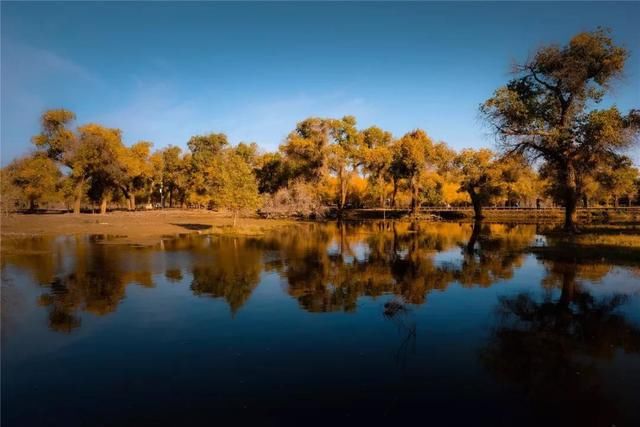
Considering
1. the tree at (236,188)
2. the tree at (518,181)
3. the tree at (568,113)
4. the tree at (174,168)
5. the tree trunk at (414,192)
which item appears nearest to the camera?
the tree at (568,113)

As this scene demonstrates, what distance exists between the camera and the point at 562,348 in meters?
12.5

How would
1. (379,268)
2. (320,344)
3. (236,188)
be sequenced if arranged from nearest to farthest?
1. (320,344)
2. (379,268)
3. (236,188)

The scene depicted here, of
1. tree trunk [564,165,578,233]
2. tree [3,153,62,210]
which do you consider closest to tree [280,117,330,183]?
tree [3,153,62,210]

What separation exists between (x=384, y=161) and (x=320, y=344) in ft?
262

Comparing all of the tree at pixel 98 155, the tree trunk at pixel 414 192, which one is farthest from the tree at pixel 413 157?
the tree at pixel 98 155

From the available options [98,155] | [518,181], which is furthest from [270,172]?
[518,181]

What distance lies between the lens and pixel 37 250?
32.3 meters

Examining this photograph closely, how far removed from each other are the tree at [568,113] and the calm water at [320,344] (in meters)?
13.2

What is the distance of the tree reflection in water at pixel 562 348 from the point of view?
933 cm

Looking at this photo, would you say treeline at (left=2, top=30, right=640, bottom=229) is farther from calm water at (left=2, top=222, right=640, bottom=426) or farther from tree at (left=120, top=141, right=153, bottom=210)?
calm water at (left=2, top=222, right=640, bottom=426)

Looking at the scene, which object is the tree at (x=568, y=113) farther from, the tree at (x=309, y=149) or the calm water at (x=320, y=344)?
the tree at (x=309, y=149)

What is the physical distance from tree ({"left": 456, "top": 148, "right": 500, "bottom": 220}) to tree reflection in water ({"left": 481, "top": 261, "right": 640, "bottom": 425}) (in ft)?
218

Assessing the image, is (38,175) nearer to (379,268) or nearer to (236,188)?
(236,188)

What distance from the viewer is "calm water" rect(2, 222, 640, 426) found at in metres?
9.27
